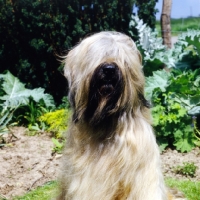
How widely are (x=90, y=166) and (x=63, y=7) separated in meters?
3.92

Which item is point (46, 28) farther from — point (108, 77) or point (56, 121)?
point (108, 77)

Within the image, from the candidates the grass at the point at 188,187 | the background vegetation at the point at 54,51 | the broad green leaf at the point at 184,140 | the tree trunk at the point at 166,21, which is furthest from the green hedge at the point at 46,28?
the grass at the point at 188,187

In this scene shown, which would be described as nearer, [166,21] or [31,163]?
[31,163]

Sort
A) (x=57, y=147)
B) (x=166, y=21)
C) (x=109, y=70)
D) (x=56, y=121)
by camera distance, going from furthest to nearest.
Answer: (x=166, y=21) → (x=56, y=121) → (x=57, y=147) → (x=109, y=70)

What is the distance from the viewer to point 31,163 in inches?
241

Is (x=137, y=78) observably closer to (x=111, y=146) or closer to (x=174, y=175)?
(x=111, y=146)

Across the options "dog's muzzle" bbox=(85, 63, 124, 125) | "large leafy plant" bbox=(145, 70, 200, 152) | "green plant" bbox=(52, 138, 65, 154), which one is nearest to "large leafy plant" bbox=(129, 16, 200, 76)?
"large leafy plant" bbox=(145, 70, 200, 152)

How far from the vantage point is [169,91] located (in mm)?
6555

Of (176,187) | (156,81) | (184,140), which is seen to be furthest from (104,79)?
(156,81)

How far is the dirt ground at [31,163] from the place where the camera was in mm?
5645

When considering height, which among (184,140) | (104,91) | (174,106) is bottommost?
(184,140)

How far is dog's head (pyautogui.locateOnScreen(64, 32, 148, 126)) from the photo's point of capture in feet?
12.5

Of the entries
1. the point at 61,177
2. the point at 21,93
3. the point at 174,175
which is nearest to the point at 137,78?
the point at 61,177

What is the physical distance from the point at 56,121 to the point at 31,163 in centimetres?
97
